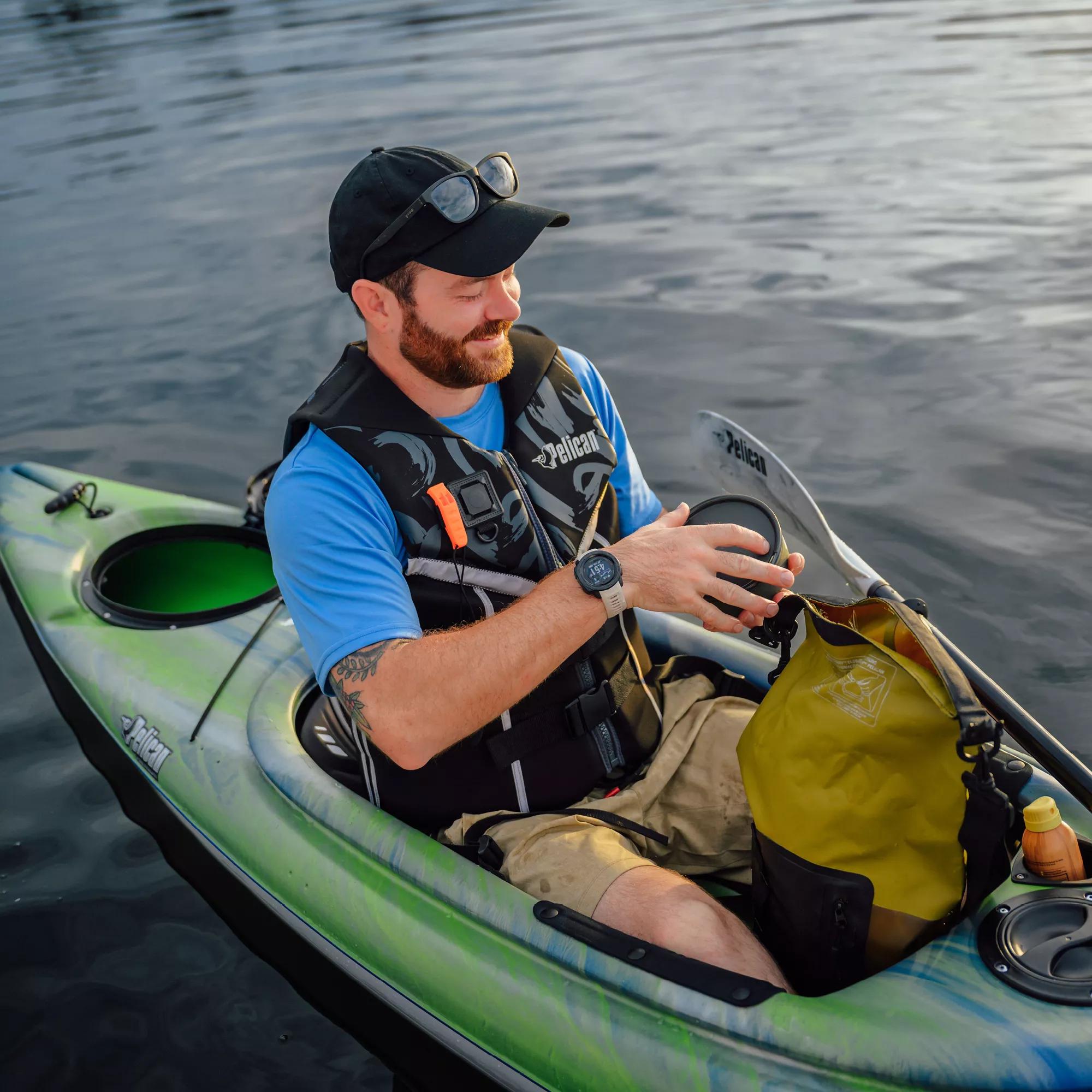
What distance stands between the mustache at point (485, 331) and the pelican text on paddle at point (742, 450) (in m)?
0.83

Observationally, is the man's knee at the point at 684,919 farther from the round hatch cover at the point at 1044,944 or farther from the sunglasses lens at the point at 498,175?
the sunglasses lens at the point at 498,175

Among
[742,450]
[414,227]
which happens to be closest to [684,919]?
[742,450]

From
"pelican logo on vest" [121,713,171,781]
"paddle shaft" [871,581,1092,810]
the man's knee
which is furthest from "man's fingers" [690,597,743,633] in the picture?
"pelican logo on vest" [121,713,171,781]

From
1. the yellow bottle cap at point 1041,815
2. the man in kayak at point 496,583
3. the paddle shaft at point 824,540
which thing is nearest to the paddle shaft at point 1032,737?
the paddle shaft at point 824,540

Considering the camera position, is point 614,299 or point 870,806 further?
point 614,299

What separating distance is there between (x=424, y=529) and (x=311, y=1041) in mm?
1482

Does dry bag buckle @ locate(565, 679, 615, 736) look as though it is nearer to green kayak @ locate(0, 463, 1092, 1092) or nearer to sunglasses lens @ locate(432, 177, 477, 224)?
green kayak @ locate(0, 463, 1092, 1092)

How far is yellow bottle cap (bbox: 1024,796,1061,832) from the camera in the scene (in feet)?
6.54

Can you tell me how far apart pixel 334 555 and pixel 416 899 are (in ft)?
2.53

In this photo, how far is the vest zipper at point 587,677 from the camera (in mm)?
2432

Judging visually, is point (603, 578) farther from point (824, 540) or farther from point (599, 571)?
point (824, 540)

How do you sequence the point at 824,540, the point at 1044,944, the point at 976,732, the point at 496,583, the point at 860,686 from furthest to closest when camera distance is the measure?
the point at 824,540 → the point at 496,583 → the point at 860,686 → the point at 1044,944 → the point at 976,732

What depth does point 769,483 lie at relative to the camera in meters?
2.84

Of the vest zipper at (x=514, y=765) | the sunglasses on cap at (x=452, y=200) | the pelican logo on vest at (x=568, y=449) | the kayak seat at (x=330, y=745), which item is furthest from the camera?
the kayak seat at (x=330, y=745)
